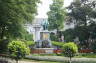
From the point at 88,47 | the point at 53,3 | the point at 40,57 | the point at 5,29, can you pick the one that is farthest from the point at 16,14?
the point at 53,3

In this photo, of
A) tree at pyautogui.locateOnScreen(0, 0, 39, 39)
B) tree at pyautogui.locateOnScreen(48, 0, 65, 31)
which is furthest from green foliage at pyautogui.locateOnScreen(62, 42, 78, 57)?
tree at pyautogui.locateOnScreen(48, 0, 65, 31)

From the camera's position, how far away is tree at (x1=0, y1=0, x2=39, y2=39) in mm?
26092

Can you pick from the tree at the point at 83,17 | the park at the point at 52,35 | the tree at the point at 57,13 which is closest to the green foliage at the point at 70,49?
the park at the point at 52,35

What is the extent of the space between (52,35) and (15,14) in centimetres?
3854

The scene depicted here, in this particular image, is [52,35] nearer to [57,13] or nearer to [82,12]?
[57,13]

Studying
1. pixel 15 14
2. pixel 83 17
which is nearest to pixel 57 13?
pixel 83 17

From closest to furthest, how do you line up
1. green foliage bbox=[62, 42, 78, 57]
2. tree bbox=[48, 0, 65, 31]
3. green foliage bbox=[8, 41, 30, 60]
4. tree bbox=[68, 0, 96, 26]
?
green foliage bbox=[8, 41, 30, 60], green foliage bbox=[62, 42, 78, 57], tree bbox=[68, 0, 96, 26], tree bbox=[48, 0, 65, 31]

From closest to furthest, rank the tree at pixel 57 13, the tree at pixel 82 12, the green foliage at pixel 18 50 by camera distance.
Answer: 1. the green foliage at pixel 18 50
2. the tree at pixel 82 12
3. the tree at pixel 57 13

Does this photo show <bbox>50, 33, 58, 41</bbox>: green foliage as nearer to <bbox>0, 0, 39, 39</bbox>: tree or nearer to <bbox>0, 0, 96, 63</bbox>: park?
<bbox>0, 0, 96, 63</bbox>: park

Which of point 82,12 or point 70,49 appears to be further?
point 82,12

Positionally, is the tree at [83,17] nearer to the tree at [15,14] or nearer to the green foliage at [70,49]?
the tree at [15,14]

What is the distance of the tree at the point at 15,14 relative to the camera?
2609cm

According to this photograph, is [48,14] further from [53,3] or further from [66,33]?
[66,33]

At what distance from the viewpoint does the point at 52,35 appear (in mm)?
65688
